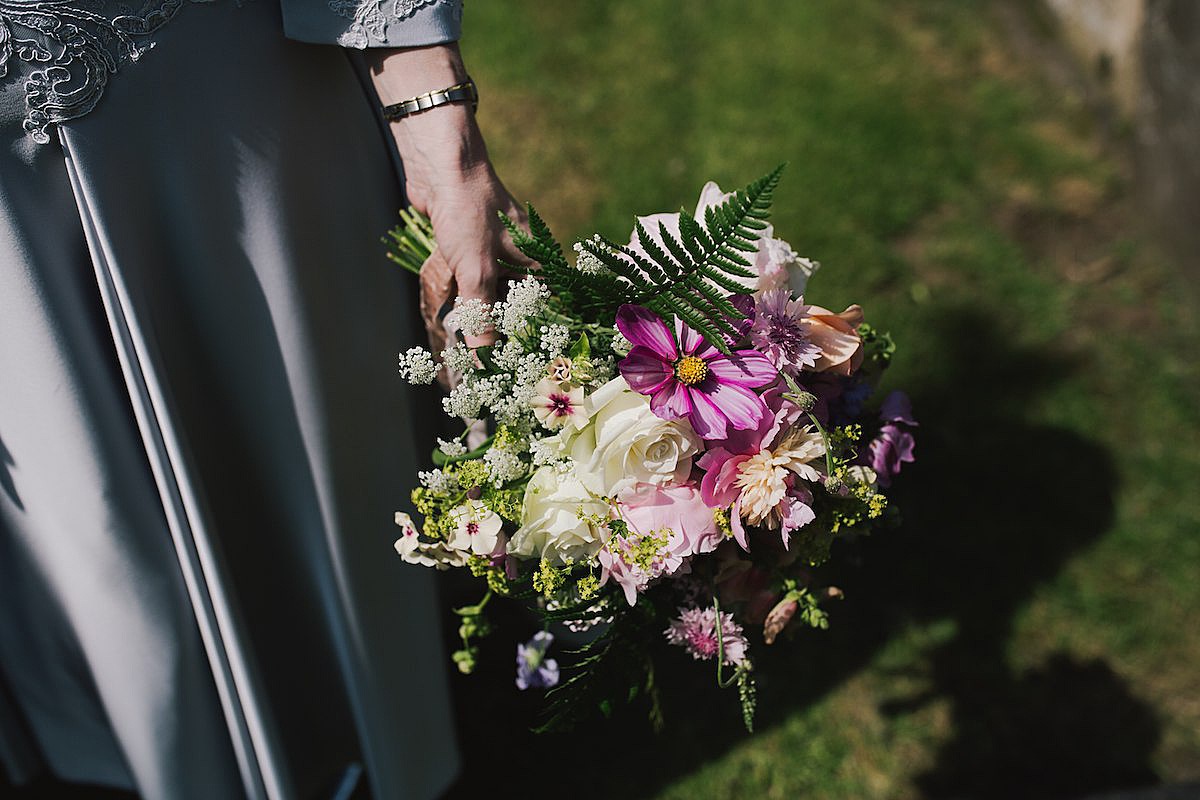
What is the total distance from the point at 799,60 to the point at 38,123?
122 inches

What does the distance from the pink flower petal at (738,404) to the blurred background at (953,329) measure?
1.69ft

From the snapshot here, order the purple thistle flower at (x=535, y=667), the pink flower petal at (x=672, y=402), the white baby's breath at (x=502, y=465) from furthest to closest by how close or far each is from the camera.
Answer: the purple thistle flower at (x=535, y=667) < the white baby's breath at (x=502, y=465) < the pink flower petal at (x=672, y=402)

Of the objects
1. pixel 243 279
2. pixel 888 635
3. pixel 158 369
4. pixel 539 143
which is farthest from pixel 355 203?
pixel 539 143

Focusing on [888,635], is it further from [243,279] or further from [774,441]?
[243,279]

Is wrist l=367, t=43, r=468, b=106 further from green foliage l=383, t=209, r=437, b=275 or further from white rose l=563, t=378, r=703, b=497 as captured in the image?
white rose l=563, t=378, r=703, b=497

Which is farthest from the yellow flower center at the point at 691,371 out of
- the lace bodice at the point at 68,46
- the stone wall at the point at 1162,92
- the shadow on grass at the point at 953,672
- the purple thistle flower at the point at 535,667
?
the stone wall at the point at 1162,92

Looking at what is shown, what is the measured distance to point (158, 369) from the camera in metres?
1.42

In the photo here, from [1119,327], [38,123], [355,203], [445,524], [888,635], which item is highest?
[38,123]

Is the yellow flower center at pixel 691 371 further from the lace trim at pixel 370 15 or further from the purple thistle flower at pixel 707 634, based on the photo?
the lace trim at pixel 370 15

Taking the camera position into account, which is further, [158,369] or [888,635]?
[888,635]

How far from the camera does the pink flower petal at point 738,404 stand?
1.13m

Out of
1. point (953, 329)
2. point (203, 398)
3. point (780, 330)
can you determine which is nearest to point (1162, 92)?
point (953, 329)

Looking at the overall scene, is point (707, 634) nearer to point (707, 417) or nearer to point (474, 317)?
point (707, 417)

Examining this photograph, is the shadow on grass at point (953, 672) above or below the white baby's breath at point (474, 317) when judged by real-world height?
below
